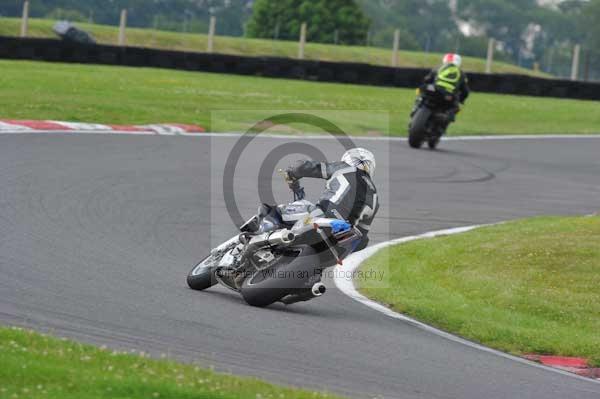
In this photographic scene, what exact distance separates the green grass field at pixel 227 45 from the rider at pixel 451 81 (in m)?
19.2

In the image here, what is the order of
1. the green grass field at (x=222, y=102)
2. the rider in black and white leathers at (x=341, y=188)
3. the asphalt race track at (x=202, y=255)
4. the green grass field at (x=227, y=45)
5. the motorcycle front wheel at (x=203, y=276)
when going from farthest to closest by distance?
1. the green grass field at (x=227, y=45)
2. the green grass field at (x=222, y=102)
3. the motorcycle front wheel at (x=203, y=276)
4. the rider in black and white leathers at (x=341, y=188)
5. the asphalt race track at (x=202, y=255)

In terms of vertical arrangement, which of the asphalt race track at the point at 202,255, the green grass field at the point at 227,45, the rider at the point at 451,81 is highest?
the green grass field at the point at 227,45

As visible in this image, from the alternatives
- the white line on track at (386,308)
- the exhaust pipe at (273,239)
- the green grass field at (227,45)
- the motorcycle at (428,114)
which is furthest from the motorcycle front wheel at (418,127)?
the green grass field at (227,45)

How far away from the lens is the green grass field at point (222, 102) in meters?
22.3

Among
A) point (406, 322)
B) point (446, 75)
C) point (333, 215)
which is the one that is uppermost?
point (446, 75)

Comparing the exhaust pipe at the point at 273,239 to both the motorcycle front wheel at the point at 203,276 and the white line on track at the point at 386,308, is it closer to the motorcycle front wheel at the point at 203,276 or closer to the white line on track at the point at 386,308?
the motorcycle front wheel at the point at 203,276

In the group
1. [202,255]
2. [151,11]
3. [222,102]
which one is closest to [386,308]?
[202,255]

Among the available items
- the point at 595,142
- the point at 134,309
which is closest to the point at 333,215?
the point at 134,309

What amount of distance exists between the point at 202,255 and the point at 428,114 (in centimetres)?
1082

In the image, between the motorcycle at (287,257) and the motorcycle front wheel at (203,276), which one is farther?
the motorcycle front wheel at (203,276)

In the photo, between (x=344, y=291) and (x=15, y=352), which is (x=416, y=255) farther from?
(x=15, y=352)

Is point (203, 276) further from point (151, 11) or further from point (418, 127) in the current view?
point (151, 11)

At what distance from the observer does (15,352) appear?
20.9ft

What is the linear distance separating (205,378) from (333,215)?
306 centimetres
